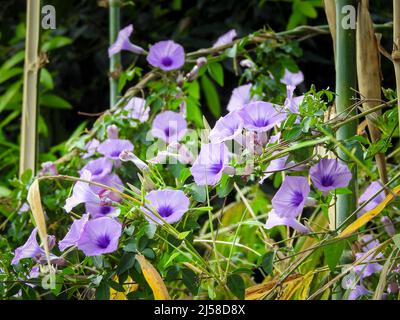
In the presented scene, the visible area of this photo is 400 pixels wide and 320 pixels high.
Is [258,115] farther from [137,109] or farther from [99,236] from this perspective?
[137,109]

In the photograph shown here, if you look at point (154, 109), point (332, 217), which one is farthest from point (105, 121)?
point (332, 217)

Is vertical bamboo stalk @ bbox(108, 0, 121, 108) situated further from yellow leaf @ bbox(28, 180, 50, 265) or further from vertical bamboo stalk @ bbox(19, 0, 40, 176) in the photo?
yellow leaf @ bbox(28, 180, 50, 265)

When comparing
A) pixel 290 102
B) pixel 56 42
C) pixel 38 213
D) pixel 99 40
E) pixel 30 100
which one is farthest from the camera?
pixel 99 40

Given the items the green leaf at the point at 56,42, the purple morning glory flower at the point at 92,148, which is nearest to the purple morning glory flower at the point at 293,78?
the purple morning glory flower at the point at 92,148

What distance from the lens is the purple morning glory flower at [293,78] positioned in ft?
4.54

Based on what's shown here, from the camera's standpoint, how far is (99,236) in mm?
850

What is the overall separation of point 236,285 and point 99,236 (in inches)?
6.2

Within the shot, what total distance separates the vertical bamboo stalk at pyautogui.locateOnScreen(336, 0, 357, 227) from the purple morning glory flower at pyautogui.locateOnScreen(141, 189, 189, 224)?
21 centimetres

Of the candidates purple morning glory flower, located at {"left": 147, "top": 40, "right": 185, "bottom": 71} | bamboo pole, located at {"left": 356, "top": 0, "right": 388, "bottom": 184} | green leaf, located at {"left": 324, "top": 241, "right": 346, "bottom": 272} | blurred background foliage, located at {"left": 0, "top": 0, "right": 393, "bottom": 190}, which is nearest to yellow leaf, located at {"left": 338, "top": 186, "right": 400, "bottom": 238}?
green leaf, located at {"left": 324, "top": 241, "right": 346, "bottom": 272}

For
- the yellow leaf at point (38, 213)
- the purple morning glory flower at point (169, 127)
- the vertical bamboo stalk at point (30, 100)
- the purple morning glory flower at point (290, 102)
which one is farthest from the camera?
the vertical bamboo stalk at point (30, 100)

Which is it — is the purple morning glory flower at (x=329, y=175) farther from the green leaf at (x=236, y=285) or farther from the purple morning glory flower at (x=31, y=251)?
the purple morning glory flower at (x=31, y=251)

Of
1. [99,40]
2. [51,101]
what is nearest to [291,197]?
[51,101]

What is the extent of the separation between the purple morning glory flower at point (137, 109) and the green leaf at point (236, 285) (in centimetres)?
51

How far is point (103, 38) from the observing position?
229cm
